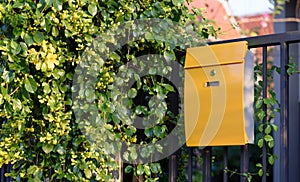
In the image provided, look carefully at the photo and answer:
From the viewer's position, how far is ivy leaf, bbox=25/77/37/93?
2.18 m

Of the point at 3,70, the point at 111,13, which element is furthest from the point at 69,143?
the point at 111,13

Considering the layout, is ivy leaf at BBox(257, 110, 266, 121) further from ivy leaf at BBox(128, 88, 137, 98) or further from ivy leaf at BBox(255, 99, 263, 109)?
ivy leaf at BBox(128, 88, 137, 98)

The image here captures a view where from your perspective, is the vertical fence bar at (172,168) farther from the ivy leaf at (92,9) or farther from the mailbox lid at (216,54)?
the ivy leaf at (92,9)

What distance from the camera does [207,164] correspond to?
7.75 feet

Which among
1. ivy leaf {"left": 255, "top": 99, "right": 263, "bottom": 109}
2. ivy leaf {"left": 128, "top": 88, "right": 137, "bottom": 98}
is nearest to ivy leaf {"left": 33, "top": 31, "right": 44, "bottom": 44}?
ivy leaf {"left": 128, "top": 88, "right": 137, "bottom": 98}

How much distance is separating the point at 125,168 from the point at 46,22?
75cm

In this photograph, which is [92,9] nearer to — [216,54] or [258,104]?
[216,54]

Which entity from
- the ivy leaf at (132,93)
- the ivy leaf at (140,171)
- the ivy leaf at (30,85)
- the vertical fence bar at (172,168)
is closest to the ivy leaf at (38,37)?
the ivy leaf at (30,85)

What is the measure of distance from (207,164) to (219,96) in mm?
360

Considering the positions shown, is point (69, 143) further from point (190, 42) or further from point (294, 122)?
point (294, 122)

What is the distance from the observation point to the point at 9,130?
229 centimetres

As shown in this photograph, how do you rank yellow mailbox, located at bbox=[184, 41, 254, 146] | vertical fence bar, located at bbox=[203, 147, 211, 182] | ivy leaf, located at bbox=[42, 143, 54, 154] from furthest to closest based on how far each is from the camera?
vertical fence bar, located at bbox=[203, 147, 211, 182], ivy leaf, located at bbox=[42, 143, 54, 154], yellow mailbox, located at bbox=[184, 41, 254, 146]

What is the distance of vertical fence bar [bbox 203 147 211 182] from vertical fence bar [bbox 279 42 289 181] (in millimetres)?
338

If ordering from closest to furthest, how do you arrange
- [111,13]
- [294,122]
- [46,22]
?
[46,22] → [111,13] → [294,122]
